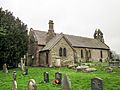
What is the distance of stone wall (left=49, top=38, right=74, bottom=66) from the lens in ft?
140

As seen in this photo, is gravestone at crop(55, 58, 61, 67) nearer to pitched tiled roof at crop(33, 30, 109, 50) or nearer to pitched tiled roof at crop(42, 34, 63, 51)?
pitched tiled roof at crop(42, 34, 63, 51)

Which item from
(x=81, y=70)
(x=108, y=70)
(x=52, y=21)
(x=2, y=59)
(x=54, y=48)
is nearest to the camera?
(x=108, y=70)

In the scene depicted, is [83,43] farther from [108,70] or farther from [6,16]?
[108,70]

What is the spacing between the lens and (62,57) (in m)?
44.4

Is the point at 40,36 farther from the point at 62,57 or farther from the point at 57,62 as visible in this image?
the point at 57,62

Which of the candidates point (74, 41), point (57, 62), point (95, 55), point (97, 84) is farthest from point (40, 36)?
point (97, 84)

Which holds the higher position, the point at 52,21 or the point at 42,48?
the point at 52,21

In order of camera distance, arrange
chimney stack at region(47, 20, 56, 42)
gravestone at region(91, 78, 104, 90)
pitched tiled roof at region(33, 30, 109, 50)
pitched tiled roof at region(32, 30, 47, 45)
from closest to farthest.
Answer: gravestone at region(91, 78, 104, 90)
pitched tiled roof at region(33, 30, 109, 50)
pitched tiled roof at region(32, 30, 47, 45)
chimney stack at region(47, 20, 56, 42)

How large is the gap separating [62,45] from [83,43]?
14023 millimetres

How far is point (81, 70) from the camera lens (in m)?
32.7

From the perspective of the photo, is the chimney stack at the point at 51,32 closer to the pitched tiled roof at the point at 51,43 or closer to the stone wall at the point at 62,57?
the pitched tiled roof at the point at 51,43

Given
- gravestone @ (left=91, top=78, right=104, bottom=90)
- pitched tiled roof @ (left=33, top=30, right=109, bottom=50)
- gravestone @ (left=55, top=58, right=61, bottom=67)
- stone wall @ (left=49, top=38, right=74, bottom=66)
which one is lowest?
gravestone @ (left=91, top=78, right=104, bottom=90)

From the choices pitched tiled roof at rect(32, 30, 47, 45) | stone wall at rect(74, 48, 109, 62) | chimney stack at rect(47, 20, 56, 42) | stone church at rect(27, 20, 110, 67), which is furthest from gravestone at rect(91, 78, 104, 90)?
stone wall at rect(74, 48, 109, 62)

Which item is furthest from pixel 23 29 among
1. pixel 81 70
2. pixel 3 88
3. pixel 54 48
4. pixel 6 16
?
pixel 3 88
